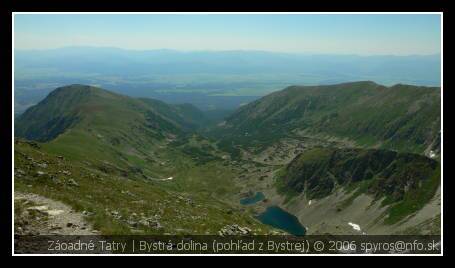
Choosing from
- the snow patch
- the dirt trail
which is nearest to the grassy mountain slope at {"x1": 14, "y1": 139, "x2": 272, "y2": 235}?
the dirt trail

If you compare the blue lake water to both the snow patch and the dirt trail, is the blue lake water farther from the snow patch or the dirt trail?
the dirt trail

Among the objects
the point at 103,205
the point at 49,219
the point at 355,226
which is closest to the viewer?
the point at 49,219

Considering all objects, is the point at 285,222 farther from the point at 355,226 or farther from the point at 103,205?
the point at 103,205

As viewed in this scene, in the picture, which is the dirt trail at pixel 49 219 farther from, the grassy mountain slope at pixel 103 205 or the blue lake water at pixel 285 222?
the blue lake water at pixel 285 222

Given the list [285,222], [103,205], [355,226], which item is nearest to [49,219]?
[103,205]

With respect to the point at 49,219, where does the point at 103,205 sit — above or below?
below

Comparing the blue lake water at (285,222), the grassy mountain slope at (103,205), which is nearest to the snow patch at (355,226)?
the blue lake water at (285,222)

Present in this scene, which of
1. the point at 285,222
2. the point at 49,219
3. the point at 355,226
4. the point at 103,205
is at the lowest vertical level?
the point at 285,222

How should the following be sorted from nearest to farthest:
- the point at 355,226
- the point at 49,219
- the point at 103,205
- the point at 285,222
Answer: the point at 49,219
the point at 103,205
the point at 355,226
the point at 285,222

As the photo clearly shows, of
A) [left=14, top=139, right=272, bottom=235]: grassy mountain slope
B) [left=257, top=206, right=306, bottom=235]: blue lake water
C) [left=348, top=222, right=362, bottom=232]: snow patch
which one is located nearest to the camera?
→ [left=14, top=139, right=272, bottom=235]: grassy mountain slope
